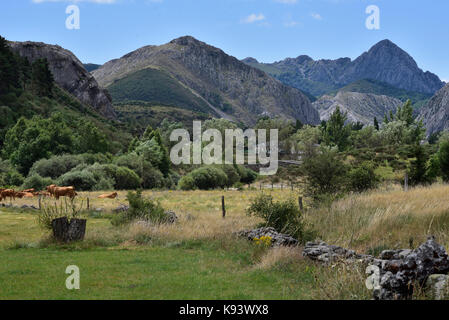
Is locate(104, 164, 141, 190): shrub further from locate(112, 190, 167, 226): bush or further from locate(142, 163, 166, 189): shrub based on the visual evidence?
locate(112, 190, 167, 226): bush

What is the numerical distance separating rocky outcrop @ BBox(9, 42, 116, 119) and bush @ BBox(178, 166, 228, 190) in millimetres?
89210

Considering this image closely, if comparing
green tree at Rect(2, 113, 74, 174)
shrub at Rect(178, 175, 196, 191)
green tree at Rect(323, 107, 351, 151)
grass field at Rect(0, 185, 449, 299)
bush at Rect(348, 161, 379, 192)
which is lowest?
shrub at Rect(178, 175, 196, 191)

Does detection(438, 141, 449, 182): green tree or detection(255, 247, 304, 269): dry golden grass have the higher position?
detection(438, 141, 449, 182): green tree

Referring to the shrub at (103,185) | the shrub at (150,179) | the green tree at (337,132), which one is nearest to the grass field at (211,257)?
the shrub at (103,185)

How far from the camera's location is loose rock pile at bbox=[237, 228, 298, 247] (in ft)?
46.6

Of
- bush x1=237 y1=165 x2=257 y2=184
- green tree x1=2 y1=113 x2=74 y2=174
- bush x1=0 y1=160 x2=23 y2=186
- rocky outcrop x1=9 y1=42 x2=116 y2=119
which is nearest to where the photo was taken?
bush x1=0 y1=160 x2=23 y2=186

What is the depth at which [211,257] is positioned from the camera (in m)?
13.8

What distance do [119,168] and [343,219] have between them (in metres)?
46.3

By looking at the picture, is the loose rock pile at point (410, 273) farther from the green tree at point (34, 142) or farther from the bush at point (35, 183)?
the green tree at point (34, 142)

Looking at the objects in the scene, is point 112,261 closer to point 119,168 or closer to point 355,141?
point 119,168

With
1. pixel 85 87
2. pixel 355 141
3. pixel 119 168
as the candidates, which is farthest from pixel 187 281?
pixel 85 87

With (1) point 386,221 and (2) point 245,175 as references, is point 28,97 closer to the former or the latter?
(2) point 245,175

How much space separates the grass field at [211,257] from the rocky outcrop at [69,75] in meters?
132

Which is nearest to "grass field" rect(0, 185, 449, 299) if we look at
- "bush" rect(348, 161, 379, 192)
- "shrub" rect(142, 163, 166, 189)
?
"bush" rect(348, 161, 379, 192)
